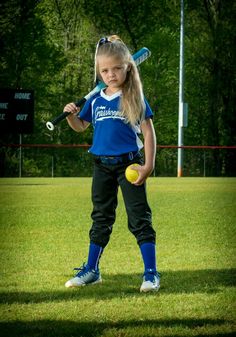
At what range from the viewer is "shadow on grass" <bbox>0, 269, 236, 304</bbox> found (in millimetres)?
3797

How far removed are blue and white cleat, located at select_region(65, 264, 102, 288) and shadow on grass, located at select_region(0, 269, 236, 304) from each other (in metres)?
0.06

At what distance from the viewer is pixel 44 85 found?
24.0 m

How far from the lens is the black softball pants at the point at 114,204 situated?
13.3 feet

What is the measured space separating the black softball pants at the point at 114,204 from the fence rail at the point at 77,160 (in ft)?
53.7

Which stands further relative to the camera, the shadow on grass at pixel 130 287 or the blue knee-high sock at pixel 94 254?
the blue knee-high sock at pixel 94 254

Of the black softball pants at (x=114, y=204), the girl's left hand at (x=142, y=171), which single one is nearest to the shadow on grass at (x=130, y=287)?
the black softball pants at (x=114, y=204)

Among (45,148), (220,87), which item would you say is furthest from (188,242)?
(220,87)

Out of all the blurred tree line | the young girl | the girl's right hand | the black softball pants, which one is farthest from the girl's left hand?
the blurred tree line

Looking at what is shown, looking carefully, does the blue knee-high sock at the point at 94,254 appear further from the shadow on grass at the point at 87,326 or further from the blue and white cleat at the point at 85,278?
the shadow on grass at the point at 87,326

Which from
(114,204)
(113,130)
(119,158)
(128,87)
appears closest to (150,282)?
(114,204)

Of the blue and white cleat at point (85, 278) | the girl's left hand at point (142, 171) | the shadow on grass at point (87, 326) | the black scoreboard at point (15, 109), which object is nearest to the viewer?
the shadow on grass at point (87, 326)

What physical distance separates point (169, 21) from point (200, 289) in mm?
23104

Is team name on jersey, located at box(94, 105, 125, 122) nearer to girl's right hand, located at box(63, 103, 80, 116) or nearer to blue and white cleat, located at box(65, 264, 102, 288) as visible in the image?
girl's right hand, located at box(63, 103, 80, 116)

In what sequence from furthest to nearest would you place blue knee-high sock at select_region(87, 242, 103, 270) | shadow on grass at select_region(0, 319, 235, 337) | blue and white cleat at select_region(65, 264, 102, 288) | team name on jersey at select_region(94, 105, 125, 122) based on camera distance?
1. blue knee-high sock at select_region(87, 242, 103, 270)
2. blue and white cleat at select_region(65, 264, 102, 288)
3. team name on jersey at select_region(94, 105, 125, 122)
4. shadow on grass at select_region(0, 319, 235, 337)
